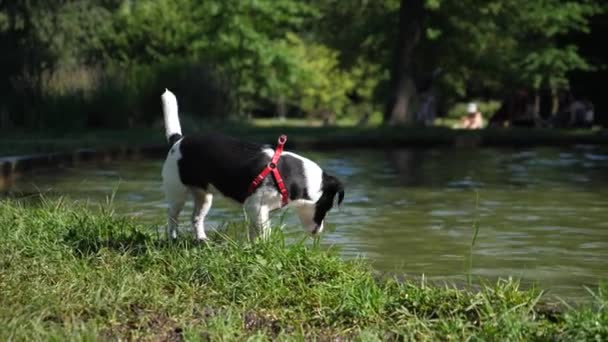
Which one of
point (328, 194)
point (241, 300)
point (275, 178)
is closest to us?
point (241, 300)

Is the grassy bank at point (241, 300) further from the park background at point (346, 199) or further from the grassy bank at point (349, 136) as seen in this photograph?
the grassy bank at point (349, 136)

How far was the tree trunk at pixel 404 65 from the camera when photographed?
34000 mm

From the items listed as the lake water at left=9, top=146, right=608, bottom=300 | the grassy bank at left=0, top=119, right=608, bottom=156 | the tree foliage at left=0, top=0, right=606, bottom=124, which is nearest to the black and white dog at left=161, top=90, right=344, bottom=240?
the lake water at left=9, top=146, right=608, bottom=300

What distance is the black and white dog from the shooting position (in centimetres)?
828

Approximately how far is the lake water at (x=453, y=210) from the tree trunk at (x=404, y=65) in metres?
12.2

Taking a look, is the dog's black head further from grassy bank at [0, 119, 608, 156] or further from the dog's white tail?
grassy bank at [0, 119, 608, 156]

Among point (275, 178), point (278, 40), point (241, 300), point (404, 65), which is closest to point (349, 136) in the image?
point (404, 65)

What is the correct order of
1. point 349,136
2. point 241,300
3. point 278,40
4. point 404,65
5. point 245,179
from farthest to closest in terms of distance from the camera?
point 278,40 → point 404,65 → point 349,136 → point 245,179 → point 241,300

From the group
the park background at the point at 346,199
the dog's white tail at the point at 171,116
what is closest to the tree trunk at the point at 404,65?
the park background at the point at 346,199

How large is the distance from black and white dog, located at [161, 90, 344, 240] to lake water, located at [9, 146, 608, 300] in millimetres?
241

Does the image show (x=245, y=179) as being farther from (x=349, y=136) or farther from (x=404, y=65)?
(x=404, y=65)

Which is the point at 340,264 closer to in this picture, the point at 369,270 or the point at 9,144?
the point at 369,270

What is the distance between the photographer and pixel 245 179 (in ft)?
27.5

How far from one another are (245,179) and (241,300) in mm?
1858
